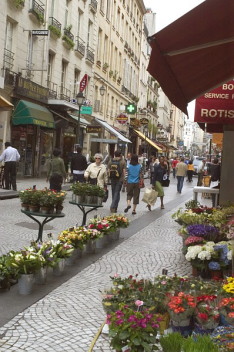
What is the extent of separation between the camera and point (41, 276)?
A: 227 inches

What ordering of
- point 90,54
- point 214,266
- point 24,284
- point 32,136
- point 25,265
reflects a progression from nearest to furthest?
point 24,284, point 25,265, point 214,266, point 32,136, point 90,54

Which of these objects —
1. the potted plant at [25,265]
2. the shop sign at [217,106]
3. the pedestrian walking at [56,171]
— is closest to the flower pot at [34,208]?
the potted plant at [25,265]

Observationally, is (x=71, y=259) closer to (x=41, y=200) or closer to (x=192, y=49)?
(x=41, y=200)

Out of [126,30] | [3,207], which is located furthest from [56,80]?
[126,30]

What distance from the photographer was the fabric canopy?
12.0 feet

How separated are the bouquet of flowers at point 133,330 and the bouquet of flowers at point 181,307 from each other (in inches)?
9.5

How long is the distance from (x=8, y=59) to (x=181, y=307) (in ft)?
59.6

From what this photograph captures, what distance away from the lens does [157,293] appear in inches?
162

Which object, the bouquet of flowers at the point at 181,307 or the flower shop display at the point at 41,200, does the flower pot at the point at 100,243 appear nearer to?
the flower shop display at the point at 41,200

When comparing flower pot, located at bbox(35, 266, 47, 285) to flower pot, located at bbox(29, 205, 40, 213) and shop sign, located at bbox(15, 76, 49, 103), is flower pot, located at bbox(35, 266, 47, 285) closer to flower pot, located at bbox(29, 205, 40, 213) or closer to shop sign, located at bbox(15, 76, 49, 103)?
flower pot, located at bbox(29, 205, 40, 213)

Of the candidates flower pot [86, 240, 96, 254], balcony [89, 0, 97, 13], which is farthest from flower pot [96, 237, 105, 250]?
balcony [89, 0, 97, 13]

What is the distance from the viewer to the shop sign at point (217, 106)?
9602 millimetres

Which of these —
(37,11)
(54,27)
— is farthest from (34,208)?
(54,27)

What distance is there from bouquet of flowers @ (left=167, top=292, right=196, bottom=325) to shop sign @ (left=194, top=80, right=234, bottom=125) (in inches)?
246
